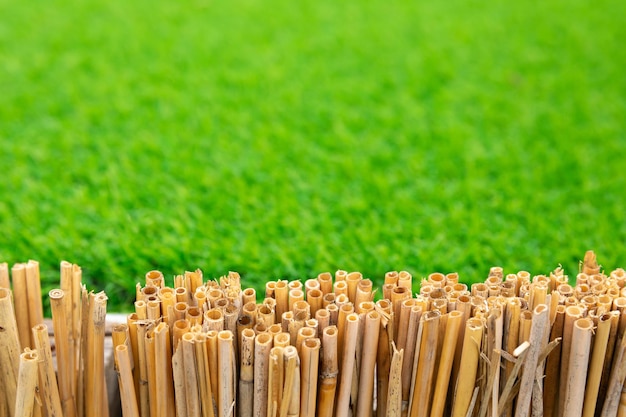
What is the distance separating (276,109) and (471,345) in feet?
7.77

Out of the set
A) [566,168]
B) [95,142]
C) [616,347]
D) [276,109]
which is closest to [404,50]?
[276,109]

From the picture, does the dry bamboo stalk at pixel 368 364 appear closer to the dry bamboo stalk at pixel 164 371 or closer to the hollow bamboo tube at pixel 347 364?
the hollow bamboo tube at pixel 347 364

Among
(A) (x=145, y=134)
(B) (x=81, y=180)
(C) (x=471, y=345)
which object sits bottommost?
(C) (x=471, y=345)

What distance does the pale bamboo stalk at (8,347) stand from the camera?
4.56 feet

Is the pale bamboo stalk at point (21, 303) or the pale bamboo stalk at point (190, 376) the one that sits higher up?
the pale bamboo stalk at point (21, 303)

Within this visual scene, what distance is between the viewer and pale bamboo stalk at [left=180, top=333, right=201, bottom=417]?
1.33m

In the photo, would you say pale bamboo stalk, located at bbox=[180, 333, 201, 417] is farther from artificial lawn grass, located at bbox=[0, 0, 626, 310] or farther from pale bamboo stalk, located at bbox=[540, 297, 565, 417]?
artificial lawn grass, located at bbox=[0, 0, 626, 310]

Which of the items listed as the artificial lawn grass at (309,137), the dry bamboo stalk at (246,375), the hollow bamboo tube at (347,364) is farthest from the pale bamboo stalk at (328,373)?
the artificial lawn grass at (309,137)

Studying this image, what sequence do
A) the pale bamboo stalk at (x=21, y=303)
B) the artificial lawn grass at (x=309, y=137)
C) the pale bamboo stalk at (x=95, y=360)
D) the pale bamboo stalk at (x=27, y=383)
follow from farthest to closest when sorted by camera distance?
the artificial lawn grass at (x=309, y=137)
the pale bamboo stalk at (x=21, y=303)
the pale bamboo stalk at (x=95, y=360)
the pale bamboo stalk at (x=27, y=383)

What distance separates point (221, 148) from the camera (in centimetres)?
318

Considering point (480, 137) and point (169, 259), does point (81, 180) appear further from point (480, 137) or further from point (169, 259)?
point (480, 137)

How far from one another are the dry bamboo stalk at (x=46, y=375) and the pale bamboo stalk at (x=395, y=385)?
25.6 inches

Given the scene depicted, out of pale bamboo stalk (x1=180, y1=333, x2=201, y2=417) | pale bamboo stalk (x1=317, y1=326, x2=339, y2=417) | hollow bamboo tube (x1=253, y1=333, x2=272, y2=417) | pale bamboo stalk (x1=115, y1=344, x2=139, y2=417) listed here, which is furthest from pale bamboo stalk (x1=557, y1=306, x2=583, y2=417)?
pale bamboo stalk (x1=115, y1=344, x2=139, y2=417)

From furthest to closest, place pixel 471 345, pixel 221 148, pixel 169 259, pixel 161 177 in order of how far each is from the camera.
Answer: pixel 221 148 → pixel 161 177 → pixel 169 259 → pixel 471 345
